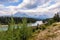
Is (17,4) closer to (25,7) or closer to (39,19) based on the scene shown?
(25,7)

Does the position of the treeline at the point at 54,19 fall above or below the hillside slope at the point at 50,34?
above

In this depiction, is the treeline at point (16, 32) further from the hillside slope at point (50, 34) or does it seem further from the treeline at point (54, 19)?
the treeline at point (54, 19)

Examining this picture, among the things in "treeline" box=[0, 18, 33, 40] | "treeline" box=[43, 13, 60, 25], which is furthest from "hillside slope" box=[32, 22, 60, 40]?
"treeline" box=[43, 13, 60, 25]

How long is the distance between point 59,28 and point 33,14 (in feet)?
2.75

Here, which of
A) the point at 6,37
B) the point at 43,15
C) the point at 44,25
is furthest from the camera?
the point at 43,15

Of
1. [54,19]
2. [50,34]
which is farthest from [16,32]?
[54,19]

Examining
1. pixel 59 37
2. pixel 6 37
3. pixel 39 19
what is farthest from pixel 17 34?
pixel 39 19

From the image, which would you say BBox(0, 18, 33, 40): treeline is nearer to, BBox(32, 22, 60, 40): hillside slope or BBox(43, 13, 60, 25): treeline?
BBox(32, 22, 60, 40): hillside slope

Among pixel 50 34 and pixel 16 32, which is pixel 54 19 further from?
pixel 16 32

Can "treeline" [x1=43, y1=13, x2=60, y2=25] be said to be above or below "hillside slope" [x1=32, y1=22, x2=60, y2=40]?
above

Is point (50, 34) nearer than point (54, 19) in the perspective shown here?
Yes

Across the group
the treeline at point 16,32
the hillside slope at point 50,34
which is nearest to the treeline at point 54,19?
the hillside slope at point 50,34

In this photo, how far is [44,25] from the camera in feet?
10.4

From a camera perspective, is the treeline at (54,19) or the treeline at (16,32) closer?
the treeline at (16,32)
